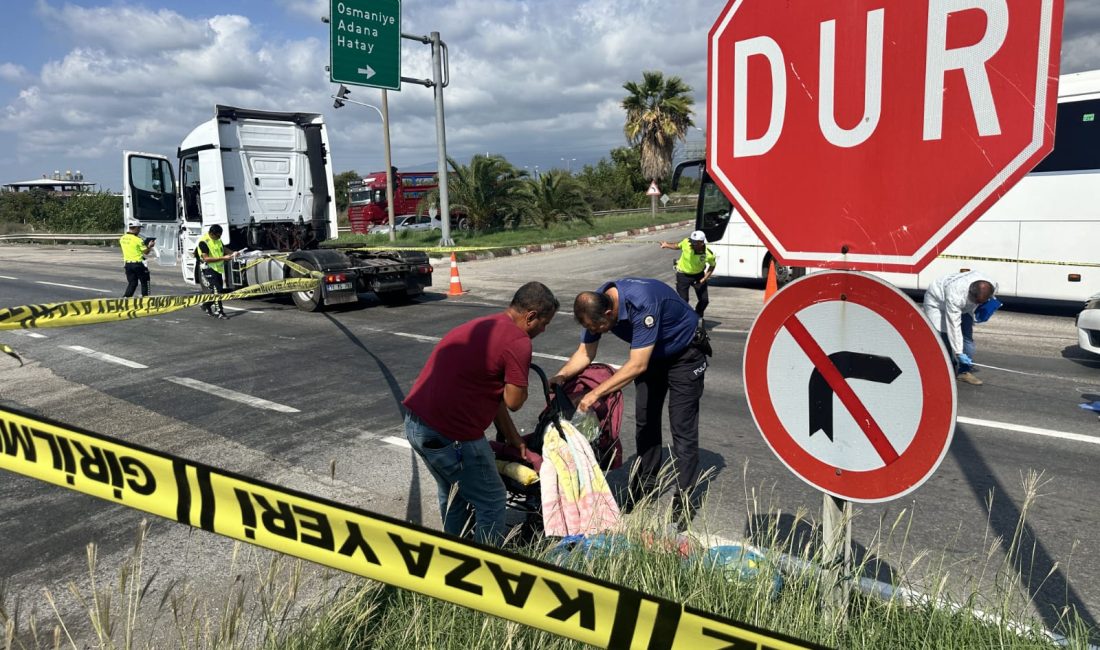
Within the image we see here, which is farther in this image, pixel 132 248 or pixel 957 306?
pixel 132 248

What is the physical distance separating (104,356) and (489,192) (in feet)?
66.9

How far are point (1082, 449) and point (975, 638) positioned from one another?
12.8 feet

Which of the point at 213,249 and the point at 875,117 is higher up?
the point at 875,117

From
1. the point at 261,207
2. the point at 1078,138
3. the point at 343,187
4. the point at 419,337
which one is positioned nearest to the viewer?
the point at 419,337

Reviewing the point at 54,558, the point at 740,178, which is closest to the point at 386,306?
the point at 54,558

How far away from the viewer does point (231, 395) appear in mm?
7141

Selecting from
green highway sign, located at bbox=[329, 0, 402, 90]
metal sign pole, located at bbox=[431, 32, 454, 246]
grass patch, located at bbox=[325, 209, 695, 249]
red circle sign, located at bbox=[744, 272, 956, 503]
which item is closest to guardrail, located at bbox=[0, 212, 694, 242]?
grass patch, located at bbox=[325, 209, 695, 249]

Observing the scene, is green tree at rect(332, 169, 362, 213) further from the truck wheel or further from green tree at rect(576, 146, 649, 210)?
the truck wheel

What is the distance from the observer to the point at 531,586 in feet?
5.56

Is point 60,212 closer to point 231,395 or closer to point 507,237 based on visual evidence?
point 507,237

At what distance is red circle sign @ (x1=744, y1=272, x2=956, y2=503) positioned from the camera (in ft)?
6.59

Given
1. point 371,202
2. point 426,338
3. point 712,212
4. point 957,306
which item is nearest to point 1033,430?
point 957,306

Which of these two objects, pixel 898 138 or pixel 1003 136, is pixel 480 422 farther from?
pixel 1003 136

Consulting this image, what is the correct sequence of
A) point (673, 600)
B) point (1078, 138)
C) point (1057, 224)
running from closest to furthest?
1. point (673, 600)
2. point (1078, 138)
3. point (1057, 224)
